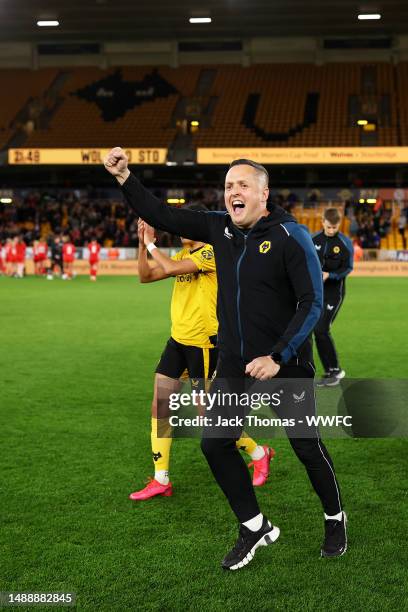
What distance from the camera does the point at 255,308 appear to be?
368 centimetres

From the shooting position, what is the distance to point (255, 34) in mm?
42281

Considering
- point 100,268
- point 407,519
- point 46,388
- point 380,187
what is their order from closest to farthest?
point 407,519, point 46,388, point 100,268, point 380,187

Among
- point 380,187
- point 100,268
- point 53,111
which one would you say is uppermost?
point 53,111

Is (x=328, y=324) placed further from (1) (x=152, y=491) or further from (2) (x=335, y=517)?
(2) (x=335, y=517)

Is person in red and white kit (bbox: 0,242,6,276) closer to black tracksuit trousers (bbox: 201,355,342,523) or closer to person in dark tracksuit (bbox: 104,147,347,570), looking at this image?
person in dark tracksuit (bbox: 104,147,347,570)

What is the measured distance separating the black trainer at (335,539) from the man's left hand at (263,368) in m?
1.01

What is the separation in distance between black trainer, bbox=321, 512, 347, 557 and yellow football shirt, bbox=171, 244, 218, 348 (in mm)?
1541

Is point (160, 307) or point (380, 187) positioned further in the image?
point (380, 187)

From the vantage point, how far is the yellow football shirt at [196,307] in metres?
4.97

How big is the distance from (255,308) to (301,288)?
256 mm

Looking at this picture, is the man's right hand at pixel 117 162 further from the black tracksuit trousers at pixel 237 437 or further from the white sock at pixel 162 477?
the white sock at pixel 162 477

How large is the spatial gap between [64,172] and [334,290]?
36400 millimetres

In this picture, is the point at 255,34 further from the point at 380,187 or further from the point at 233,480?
the point at 233,480

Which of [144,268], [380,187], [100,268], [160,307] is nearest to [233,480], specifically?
[144,268]
